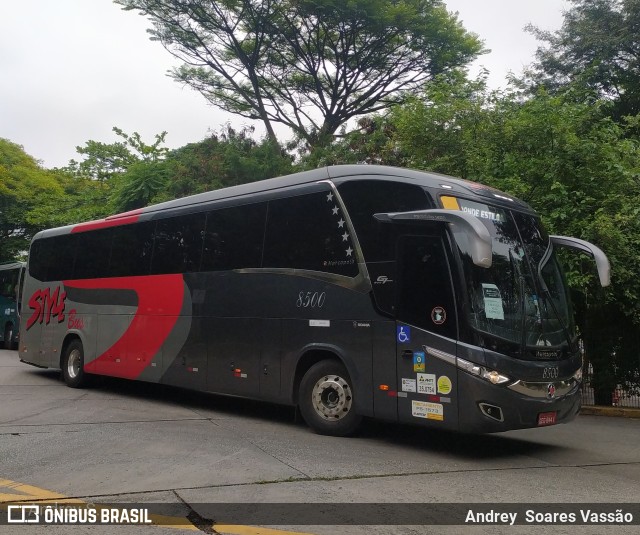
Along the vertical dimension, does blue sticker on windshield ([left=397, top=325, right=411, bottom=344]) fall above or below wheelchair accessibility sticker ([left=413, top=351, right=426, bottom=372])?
above

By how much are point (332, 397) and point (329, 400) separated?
0.06m

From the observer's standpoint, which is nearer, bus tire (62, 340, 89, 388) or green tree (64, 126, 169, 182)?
bus tire (62, 340, 89, 388)

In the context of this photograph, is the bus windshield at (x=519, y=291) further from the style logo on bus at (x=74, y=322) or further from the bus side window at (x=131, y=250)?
the style logo on bus at (x=74, y=322)

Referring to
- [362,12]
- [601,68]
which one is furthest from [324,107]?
[601,68]

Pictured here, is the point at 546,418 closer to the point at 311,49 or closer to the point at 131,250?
the point at 131,250

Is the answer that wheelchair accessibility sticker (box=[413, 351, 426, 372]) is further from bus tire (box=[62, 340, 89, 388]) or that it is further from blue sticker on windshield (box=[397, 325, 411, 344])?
bus tire (box=[62, 340, 89, 388])

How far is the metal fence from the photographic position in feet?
43.3

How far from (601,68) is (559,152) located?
1385cm

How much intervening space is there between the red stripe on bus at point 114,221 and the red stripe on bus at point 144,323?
3.62 ft

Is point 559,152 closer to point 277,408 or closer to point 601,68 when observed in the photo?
point 277,408

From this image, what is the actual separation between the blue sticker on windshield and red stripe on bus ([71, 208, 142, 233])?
6.74 meters

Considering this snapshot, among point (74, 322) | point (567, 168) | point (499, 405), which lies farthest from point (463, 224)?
point (74, 322)

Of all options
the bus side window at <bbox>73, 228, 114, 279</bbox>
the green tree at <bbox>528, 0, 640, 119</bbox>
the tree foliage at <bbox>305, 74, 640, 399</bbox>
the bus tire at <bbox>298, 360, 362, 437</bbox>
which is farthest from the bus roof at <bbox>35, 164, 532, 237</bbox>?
the green tree at <bbox>528, 0, 640, 119</bbox>

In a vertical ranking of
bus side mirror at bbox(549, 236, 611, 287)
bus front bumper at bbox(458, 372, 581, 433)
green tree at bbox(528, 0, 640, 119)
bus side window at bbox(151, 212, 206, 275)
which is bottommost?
bus front bumper at bbox(458, 372, 581, 433)
